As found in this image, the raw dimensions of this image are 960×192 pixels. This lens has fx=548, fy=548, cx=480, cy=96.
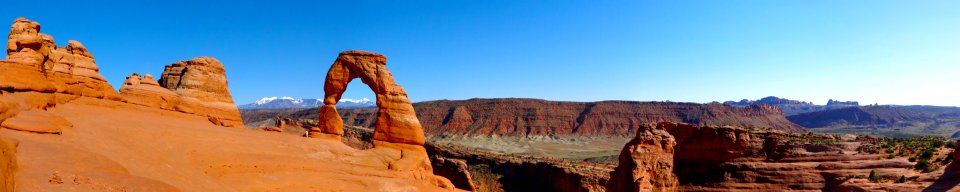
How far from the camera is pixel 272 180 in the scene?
16266 mm

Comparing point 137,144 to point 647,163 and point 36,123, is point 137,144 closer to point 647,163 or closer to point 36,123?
point 36,123

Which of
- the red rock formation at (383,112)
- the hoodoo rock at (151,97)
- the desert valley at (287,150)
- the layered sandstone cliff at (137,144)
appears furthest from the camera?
the red rock formation at (383,112)

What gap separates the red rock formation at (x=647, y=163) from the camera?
35594 mm

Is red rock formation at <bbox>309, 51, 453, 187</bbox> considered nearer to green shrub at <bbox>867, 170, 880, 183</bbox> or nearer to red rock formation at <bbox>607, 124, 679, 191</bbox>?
red rock formation at <bbox>607, 124, 679, 191</bbox>

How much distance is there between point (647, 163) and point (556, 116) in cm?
13723

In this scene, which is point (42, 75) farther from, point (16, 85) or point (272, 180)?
point (272, 180)

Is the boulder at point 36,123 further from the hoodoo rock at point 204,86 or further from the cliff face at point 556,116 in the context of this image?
the cliff face at point 556,116

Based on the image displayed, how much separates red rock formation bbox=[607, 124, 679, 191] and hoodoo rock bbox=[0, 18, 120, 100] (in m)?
28.6

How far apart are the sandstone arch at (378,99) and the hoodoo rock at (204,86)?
470 cm

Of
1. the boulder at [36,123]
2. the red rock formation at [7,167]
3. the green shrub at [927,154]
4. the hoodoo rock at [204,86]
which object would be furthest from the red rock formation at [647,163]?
the red rock formation at [7,167]

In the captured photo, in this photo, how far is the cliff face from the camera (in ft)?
541

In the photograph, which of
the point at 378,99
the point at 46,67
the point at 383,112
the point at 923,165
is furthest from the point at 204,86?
the point at 923,165

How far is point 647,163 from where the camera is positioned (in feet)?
119

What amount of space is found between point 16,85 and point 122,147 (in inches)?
208
